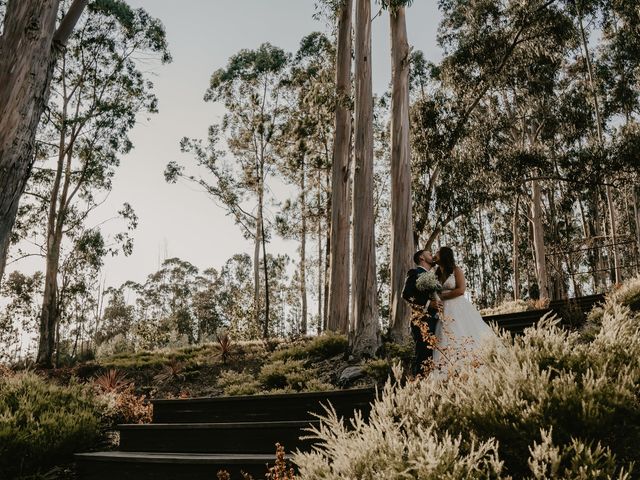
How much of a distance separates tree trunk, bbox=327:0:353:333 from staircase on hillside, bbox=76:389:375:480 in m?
6.83

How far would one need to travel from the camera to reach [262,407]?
447 cm

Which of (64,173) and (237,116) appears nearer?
(64,173)

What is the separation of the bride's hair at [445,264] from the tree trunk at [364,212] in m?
2.12

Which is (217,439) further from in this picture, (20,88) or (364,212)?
(364,212)

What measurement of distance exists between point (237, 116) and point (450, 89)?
10.8 meters

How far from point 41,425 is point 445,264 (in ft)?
14.3

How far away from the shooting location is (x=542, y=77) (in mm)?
17281

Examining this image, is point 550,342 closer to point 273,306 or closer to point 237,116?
point 237,116

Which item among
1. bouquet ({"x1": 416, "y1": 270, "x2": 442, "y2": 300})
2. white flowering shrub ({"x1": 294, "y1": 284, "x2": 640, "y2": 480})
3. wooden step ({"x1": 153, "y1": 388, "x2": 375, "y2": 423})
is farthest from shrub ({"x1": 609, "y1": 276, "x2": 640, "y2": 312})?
white flowering shrub ({"x1": 294, "y1": 284, "x2": 640, "y2": 480})

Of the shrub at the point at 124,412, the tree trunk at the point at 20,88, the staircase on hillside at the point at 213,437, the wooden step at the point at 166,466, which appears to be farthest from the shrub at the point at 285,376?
the tree trunk at the point at 20,88

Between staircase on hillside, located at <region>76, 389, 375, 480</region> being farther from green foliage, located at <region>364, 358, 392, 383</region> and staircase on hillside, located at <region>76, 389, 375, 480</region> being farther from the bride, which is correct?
green foliage, located at <region>364, 358, 392, 383</region>

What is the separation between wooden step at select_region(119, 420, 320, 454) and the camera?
3.62m

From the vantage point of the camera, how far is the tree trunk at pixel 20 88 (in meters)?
4.05

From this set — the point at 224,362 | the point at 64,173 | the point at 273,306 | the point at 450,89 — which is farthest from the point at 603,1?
the point at 273,306
